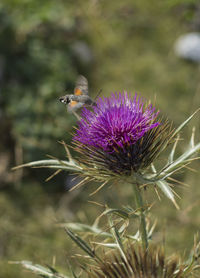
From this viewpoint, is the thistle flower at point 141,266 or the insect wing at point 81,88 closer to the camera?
the thistle flower at point 141,266

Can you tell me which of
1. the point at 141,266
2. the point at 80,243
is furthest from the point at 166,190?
the point at 80,243

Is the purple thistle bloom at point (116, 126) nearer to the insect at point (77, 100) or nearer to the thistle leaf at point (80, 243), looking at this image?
the insect at point (77, 100)

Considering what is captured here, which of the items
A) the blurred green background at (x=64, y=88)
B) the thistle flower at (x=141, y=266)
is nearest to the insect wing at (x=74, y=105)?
the thistle flower at (x=141, y=266)

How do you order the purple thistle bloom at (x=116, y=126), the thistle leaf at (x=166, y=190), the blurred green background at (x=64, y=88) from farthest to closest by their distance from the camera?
1. the blurred green background at (x=64, y=88)
2. the purple thistle bloom at (x=116, y=126)
3. the thistle leaf at (x=166, y=190)

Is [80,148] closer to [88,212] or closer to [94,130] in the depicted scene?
[94,130]

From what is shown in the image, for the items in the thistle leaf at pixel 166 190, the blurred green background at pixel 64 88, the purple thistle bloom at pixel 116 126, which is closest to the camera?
the thistle leaf at pixel 166 190

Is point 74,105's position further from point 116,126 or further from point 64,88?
point 64,88

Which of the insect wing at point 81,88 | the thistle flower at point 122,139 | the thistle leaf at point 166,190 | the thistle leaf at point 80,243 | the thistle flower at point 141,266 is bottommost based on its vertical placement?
the thistle flower at point 141,266
